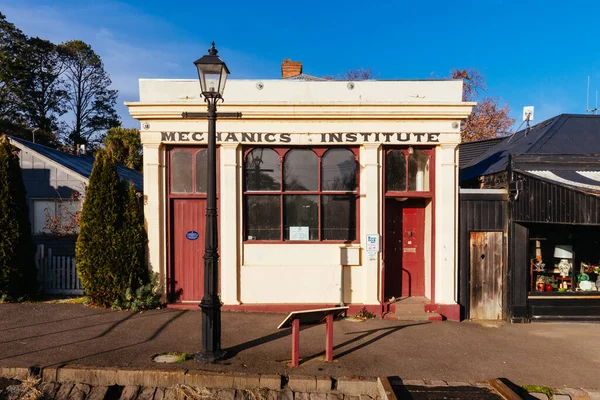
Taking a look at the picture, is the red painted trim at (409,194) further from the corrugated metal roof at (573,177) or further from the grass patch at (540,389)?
the grass patch at (540,389)

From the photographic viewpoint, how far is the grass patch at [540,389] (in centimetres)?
507

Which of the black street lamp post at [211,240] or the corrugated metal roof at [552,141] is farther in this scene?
the corrugated metal roof at [552,141]

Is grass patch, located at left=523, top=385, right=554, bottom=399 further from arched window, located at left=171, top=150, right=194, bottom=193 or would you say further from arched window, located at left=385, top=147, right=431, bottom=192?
arched window, located at left=171, top=150, right=194, bottom=193

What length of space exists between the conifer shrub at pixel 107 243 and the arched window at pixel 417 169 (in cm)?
591

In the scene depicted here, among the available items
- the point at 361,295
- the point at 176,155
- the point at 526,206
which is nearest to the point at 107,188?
the point at 176,155

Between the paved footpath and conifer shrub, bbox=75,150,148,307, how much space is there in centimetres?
53

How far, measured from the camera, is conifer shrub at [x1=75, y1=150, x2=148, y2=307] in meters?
7.89

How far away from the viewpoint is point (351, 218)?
834 cm

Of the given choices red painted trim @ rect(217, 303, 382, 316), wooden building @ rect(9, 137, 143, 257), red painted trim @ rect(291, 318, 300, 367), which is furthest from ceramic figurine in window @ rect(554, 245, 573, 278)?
wooden building @ rect(9, 137, 143, 257)

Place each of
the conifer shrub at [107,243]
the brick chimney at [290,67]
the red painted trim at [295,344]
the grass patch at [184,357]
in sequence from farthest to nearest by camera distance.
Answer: the brick chimney at [290,67] → the conifer shrub at [107,243] → the grass patch at [184,357] → the red painted trim at [295,344]

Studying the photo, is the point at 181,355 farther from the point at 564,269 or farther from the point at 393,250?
the point at 564,269

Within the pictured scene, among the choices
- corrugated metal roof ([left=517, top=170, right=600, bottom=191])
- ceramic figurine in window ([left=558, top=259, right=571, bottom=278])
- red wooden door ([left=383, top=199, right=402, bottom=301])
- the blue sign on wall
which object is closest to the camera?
corrugated metal roof ([left=517, top=170, right=600, bottom=191])

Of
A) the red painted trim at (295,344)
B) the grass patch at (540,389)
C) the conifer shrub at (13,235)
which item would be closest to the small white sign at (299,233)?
the red painted trim at (295,344)

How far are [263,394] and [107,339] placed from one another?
9.90 ft
